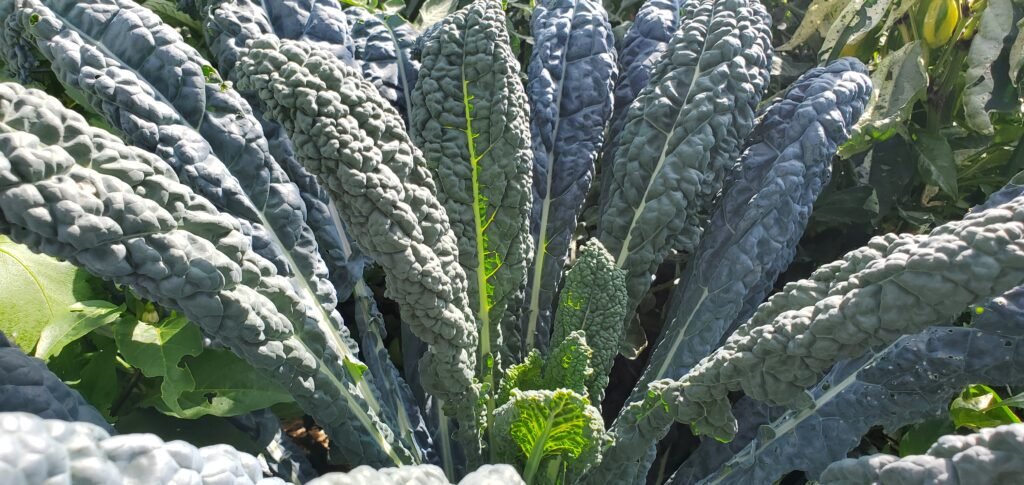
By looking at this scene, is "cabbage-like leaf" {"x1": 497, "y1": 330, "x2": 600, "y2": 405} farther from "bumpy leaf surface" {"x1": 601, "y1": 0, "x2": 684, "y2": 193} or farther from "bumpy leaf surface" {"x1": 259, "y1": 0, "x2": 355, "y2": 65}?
"bumpy leaf surface" {"x1": 259, "y1": 0, "x2": 355, "y2": 65}

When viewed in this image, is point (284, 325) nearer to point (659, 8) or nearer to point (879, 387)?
point (879, 387)

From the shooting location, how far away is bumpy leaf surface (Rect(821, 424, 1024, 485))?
2.41 feet

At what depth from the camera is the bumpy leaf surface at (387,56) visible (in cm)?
166

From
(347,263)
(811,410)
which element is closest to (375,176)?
(347,263)

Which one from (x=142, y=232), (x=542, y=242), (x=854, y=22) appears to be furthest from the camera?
(x=854, y=22)

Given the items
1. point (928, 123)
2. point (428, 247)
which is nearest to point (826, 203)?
point (928, 123)

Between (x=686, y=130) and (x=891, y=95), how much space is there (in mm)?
588

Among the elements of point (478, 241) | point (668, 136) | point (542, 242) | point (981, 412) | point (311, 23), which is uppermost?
point (311, 23)

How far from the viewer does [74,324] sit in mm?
1289

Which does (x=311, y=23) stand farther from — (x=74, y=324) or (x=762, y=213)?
(x=762, y=213)

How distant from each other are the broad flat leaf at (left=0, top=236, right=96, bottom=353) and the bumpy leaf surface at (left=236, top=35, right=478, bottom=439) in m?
Result: 0.55

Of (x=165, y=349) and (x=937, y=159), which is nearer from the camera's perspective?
(x=165, y=349)

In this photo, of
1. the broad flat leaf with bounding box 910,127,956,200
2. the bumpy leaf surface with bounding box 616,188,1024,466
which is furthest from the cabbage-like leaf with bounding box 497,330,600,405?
the broad flat leaf with bounding box 910,127,956,200

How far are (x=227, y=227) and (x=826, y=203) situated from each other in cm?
147
